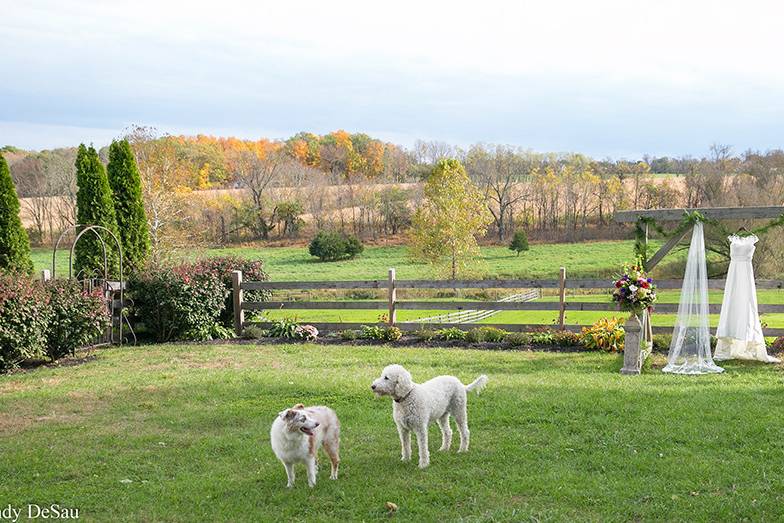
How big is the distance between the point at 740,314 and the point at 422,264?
1061 inches

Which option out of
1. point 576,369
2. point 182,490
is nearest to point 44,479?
point 182,490

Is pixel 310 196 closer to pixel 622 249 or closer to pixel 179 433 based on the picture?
pixel 622 249

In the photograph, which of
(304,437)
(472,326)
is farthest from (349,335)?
(304,437)

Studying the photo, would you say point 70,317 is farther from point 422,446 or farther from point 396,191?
point 396,191

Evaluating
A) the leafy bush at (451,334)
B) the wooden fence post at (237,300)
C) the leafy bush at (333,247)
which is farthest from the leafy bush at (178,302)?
the leafy bush at (333,247)

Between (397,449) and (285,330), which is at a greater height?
(397,449)

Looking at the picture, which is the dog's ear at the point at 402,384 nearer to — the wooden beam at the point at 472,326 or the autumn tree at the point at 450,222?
the wooden beam at the point at 472,326

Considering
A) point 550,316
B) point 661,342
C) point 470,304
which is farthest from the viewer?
point 550,316

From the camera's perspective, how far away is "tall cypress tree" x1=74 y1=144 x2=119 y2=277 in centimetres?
1596

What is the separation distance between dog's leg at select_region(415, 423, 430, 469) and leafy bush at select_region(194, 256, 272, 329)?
33.2 feet

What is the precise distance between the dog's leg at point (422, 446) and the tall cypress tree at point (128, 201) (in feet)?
41.4

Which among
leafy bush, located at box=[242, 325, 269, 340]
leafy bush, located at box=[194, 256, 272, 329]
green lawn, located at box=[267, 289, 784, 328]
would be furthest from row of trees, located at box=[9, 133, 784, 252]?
leafy bush, located at box=[242, 325, 269, 340]

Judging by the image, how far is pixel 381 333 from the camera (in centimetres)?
1421

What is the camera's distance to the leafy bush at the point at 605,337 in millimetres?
12398
